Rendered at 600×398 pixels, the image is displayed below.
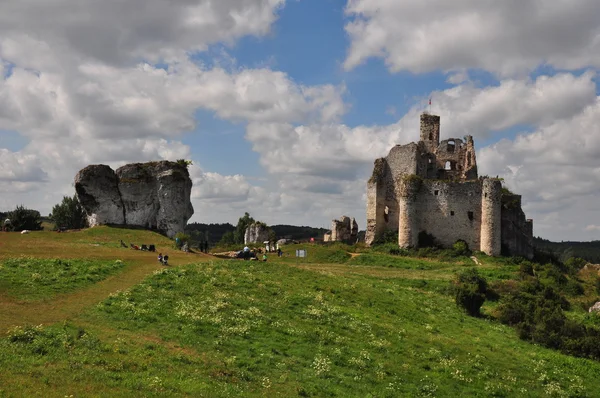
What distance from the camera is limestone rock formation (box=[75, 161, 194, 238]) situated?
60250 millimetres

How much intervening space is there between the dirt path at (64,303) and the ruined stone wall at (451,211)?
34501mm

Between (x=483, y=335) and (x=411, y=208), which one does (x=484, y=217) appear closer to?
(x=411, y=208)

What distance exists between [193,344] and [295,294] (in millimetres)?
10162

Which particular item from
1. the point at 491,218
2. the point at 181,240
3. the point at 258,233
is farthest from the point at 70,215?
the point at 491,218

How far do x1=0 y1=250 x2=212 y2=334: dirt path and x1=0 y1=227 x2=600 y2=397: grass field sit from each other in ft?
0.23

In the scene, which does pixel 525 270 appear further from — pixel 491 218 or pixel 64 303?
pixel 64 303

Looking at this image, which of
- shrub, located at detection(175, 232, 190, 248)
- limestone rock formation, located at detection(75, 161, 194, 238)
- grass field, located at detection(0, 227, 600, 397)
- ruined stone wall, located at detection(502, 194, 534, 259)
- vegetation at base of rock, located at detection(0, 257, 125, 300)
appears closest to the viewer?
grass field, located at detection(0, 227, 600, 397)

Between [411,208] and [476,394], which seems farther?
[411,208]

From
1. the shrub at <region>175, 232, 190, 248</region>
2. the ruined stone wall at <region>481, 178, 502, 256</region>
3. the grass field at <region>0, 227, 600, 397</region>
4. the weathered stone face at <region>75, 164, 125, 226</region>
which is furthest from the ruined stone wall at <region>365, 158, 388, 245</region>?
the weathered stone face at <region>75, 164, 125, 226</region>

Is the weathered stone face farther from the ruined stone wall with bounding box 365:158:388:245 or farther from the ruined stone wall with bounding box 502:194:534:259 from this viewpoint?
the ruined stone wall with bounding box 502:194:534:259

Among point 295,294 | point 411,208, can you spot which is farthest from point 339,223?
point 295,294

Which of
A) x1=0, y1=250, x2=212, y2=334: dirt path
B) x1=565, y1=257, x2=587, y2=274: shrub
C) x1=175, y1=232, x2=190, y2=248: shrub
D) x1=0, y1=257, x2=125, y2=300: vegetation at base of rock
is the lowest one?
x1=0, y1=250, x2=212, y2=334: dirt path

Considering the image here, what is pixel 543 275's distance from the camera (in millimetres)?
45156

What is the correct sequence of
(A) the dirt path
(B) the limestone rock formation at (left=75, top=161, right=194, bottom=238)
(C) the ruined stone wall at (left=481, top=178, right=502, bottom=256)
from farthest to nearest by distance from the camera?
(B) the limestone rock formation at (left=75, top=161, right=194, bottom=238)
(C) the ruined stone wall at (left=481, top=178, right=502, bottom=256)
(A) the dirt path
